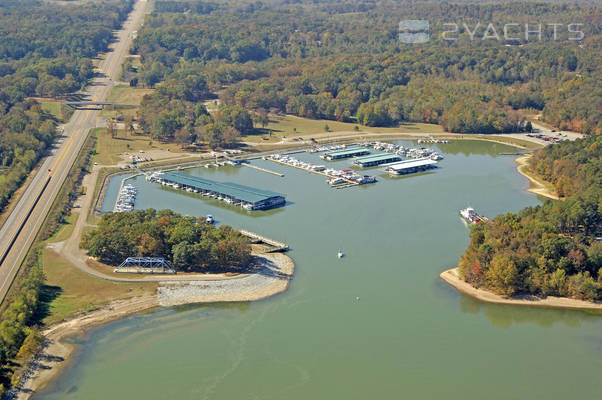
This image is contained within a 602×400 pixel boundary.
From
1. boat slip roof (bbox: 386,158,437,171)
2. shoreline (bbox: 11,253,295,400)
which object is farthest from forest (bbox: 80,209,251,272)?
boat slip roof (bbox: 386,158,437,171)

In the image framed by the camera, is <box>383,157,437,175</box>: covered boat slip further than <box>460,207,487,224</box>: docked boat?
Yes

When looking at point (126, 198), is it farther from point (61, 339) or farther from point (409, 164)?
point (409, 164)

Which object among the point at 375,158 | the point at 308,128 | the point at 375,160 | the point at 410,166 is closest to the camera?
the point at 410,166

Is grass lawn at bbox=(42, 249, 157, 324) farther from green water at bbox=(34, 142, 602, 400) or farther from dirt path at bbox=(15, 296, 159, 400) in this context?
green water at bbox=(34, 142, 602, 400)

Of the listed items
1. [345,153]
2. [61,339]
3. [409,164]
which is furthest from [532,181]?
[61,339]

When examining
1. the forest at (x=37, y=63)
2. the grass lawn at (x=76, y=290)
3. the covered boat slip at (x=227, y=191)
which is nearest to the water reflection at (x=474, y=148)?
the covered boat slip at (x=227, y=191)

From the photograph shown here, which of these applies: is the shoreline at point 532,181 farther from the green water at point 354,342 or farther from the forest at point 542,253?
the green water at point 354,342

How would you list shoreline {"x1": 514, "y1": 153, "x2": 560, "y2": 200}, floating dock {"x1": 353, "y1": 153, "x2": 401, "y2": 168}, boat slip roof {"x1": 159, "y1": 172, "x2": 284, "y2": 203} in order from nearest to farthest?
boat slip roof {"x1": 159, "y1": 172, "x2": 284, "y2": 203} → shoreline {"x1": 514, "y1": 153, "x2": 560, "y2": 200} → floating dock {"x1": 353, "y1": 153, "x2": 401, "y2": 168}

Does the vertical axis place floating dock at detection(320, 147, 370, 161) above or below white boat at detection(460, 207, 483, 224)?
above
